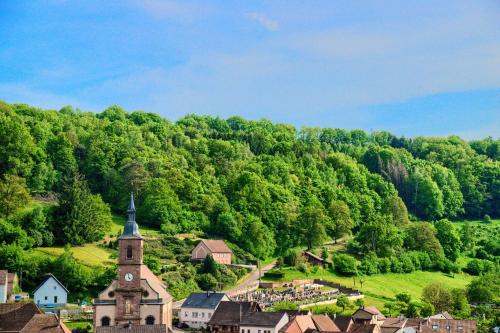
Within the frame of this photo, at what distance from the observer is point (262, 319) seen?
73.8 meters

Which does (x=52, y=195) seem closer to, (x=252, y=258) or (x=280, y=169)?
(x=252, y=258)

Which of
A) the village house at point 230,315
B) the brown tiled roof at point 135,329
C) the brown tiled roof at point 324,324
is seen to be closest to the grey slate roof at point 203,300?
the village house at point 230,315

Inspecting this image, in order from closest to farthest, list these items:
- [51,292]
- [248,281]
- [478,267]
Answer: [51,292] → [248,281] → [478,267]

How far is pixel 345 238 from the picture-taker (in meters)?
132

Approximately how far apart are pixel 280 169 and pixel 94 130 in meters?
33.7

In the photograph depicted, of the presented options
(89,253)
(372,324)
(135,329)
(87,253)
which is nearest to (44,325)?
(135,329)

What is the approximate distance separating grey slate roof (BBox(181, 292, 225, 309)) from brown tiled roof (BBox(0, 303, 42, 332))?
19.6 m

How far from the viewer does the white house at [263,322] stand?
72.5m

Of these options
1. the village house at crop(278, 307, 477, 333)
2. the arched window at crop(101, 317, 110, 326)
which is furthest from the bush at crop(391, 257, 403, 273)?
the arched window at crop(101, 317, 110, 326)

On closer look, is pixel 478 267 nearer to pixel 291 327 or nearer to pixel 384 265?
pixel 384 265

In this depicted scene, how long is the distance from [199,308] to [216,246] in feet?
82.9

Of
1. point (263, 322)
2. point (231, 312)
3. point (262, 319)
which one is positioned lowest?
point (263, 322)

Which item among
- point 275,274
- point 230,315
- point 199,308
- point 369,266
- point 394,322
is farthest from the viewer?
point 369,266

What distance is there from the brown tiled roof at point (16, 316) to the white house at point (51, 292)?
13.5 m
